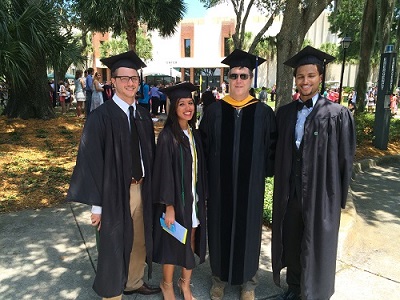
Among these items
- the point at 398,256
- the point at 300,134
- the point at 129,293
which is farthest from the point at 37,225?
the point at 398,256

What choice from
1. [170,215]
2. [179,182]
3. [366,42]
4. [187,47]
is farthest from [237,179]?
[187,47]

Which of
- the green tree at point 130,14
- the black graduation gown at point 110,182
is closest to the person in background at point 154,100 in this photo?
the green tree at point 130,14

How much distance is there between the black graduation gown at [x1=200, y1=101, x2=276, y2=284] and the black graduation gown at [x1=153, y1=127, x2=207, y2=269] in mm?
128

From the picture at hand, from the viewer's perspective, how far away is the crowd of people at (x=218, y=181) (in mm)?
2422

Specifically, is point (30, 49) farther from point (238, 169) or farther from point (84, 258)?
point (238, 169)

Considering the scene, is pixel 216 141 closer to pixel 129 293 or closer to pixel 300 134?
pixel 300 134

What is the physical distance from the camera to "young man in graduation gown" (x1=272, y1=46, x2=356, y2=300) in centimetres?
247

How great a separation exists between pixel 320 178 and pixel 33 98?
989cm

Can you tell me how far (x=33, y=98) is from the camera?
404 inches

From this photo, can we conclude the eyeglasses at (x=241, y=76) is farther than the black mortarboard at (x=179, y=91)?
Yes

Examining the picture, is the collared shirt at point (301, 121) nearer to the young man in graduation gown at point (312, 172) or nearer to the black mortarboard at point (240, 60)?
the young man in graduation gown at point (312, 172)

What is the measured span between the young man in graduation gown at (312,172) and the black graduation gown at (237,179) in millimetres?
145

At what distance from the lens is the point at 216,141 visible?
2713mm

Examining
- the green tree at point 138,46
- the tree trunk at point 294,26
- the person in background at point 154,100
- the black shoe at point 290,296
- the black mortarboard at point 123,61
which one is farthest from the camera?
the green tree at point 138,46
